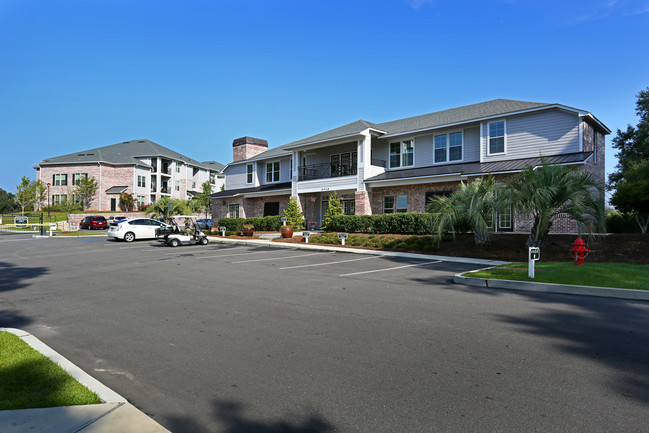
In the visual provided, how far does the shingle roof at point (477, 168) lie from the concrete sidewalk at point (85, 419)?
1691 cm

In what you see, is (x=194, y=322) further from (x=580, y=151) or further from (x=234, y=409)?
(x=580, y=151)

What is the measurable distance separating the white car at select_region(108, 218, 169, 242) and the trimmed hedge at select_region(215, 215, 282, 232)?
16.6ft

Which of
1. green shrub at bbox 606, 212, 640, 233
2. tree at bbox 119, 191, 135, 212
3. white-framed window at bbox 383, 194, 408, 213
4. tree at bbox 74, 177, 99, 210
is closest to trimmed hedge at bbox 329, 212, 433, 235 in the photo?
white-framed window at bbox 383, 194, 408, 213

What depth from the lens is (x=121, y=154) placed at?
60625 millimetres

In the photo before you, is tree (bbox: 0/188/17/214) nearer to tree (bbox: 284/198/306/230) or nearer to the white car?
the white car

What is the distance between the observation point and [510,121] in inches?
794

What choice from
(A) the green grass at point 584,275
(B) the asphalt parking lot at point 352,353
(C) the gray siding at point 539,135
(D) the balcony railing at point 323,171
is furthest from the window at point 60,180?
(A) the green grass at point 584,275

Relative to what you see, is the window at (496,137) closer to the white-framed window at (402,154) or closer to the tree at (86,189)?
the white-framed window at (402,154)

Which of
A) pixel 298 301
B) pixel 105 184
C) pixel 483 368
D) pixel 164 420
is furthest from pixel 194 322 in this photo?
pixel 105 184

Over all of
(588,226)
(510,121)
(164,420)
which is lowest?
(164,420)

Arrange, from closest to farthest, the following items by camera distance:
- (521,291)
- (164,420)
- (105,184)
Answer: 1. (164,420)
2. (521,291)
3. (105,184)

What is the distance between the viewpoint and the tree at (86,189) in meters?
53.6

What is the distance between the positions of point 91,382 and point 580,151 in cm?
2049

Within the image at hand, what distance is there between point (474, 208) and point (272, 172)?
72.0 feet
